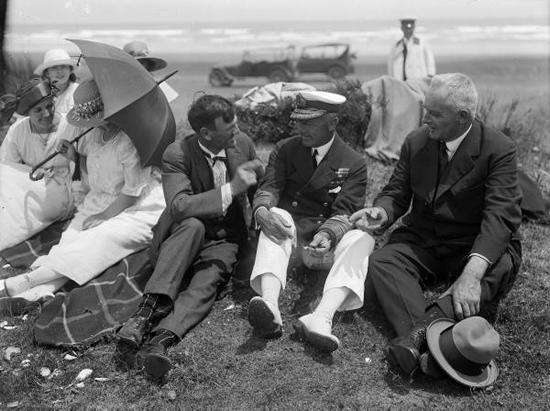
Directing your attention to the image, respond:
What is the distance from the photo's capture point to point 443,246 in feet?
15.2

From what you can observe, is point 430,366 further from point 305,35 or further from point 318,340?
point 305,35

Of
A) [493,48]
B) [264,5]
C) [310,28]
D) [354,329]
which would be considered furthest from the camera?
[493,48]

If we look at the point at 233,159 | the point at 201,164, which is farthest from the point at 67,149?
the point at 233,159

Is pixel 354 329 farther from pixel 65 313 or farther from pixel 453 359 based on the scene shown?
pixel 65 313

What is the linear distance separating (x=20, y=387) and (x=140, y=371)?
0.72 m

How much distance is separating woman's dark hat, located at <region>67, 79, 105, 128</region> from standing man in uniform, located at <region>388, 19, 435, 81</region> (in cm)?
636

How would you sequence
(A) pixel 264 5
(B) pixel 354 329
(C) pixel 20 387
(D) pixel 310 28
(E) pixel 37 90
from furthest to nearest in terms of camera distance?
(D) pixel 310 28
(A) pixel 264 5
(E) pixel 37 90
(B) pixel 354 329
(C) pixel 20 387

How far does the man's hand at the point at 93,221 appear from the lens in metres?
5.31

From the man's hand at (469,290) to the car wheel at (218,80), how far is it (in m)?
15.5

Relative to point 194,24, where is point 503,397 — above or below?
above

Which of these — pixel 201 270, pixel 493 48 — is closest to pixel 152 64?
pixel 201 270

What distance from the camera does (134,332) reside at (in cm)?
414

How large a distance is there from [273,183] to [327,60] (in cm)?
1625

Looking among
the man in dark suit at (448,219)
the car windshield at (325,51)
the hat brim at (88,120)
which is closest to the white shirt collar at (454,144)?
the man in dark suit at (448,219)
